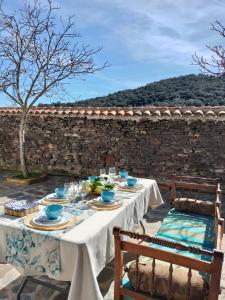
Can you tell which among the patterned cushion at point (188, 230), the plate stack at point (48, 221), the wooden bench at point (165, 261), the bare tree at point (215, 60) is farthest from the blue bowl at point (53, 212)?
the bare tree at point (215, 60)

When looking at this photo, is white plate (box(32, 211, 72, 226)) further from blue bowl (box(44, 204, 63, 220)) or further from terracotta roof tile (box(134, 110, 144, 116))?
terracotta roof tile (box(134, 110, 144, 116))

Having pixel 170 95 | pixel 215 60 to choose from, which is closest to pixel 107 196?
pixel 215 60

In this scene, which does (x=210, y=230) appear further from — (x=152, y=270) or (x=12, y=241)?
(x=12, y=241)

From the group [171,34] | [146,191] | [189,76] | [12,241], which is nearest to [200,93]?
[189,76]

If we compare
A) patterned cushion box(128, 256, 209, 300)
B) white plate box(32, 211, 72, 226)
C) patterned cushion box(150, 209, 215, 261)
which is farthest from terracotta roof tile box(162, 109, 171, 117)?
patterned cushion box(128, 256, 209, 300)

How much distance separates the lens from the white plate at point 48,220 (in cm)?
218

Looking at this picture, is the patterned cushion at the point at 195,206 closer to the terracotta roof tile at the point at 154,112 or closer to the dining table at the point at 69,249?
the dining table at the point at 69,249

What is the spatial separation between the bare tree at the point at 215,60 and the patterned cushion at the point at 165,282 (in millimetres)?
2158

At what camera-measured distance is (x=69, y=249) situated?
1.96 meters

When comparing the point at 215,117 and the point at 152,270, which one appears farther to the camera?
the point at 215,117

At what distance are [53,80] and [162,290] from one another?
608cm

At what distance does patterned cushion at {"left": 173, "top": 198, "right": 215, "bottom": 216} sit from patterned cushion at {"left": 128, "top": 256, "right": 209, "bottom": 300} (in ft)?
5.34

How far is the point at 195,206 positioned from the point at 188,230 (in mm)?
578

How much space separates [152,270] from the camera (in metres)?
1.77
